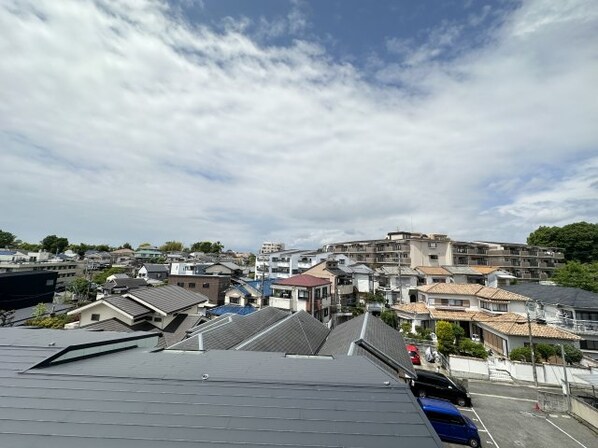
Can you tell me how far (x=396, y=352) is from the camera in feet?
54.3

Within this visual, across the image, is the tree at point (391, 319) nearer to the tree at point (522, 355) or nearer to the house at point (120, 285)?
the tree at point (522, 355)

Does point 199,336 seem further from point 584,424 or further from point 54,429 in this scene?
point 584,424

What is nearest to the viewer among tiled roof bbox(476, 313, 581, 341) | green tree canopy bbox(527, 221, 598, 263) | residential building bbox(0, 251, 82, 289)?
tiled roof bbox(476, 313, 581, 341)

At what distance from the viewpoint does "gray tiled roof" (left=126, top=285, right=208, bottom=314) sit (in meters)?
20.5

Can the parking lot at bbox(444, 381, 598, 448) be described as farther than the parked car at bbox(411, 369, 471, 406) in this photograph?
No

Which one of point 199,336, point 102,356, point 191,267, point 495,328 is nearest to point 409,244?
point 495,328

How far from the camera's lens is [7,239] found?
98375 millimetres

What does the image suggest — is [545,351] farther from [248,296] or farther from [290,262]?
[290,262]

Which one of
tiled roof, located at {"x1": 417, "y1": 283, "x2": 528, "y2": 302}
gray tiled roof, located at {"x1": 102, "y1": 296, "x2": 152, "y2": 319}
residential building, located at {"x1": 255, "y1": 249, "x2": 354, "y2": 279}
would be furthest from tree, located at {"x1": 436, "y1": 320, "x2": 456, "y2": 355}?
residential building, located at {"x1": 255, "y1": 249, "x2": 354, "y2": 279}

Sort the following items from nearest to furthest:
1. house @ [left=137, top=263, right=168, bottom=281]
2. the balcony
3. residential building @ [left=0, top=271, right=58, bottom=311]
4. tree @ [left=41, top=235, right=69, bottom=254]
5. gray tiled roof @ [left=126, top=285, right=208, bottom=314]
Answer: gray tiled roof @ [left=126, top=285, right=208, bottom=314], the balcony, residential building @ [left=0, top=271, right=58, bottom=311], house @ [left=137, top=263, right=168, bottom=281], tree @ [left=41, top=235, right=69, bottom=254]

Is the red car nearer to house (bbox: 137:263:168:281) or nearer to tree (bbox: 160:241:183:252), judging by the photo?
house (bbox: 137:263:168:281)

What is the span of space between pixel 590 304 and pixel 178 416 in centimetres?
4111

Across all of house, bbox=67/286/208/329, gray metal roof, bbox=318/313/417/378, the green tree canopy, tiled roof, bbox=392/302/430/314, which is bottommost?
tiled roof, bbox=392/302/430/314

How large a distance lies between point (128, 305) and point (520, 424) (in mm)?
25978
